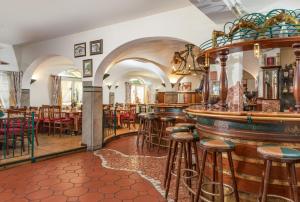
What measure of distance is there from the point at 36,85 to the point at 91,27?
467 cm

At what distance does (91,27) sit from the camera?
5.54 meters

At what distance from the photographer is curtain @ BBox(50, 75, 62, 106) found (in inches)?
385

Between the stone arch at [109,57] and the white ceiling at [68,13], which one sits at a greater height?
the white ceiling at [68,13]

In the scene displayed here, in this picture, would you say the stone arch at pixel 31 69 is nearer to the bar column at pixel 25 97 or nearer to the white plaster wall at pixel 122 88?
the bar column at pixel 25 97

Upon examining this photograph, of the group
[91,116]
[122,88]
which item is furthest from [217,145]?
[122,88]

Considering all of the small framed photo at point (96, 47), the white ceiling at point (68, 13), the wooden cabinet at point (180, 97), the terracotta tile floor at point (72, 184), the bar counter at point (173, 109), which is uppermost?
the white ceiling at point (68, 13)

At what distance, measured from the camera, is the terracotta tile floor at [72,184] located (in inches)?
121

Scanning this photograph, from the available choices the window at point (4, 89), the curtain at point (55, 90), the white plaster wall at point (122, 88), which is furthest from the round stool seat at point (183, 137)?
the white plaster wall at point (122, 88)

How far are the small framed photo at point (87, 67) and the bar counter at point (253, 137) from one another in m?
3.79

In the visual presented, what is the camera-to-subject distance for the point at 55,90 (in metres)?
9.91

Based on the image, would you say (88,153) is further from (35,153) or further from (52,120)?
(52,120)

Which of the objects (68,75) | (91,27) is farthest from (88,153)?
(68,75)

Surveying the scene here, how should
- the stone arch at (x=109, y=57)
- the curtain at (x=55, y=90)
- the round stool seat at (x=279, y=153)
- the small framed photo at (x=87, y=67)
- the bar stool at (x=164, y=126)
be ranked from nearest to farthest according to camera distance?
the round stool seat at (x=279, y=153)
the stone arch at (x=109, y=57)
the bar stool at (x=164, y=126)
the small framed photo at (x=87, y=67)
the curtain at (x=55, y=90)

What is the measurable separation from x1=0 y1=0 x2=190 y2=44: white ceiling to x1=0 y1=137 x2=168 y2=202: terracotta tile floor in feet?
9.64
